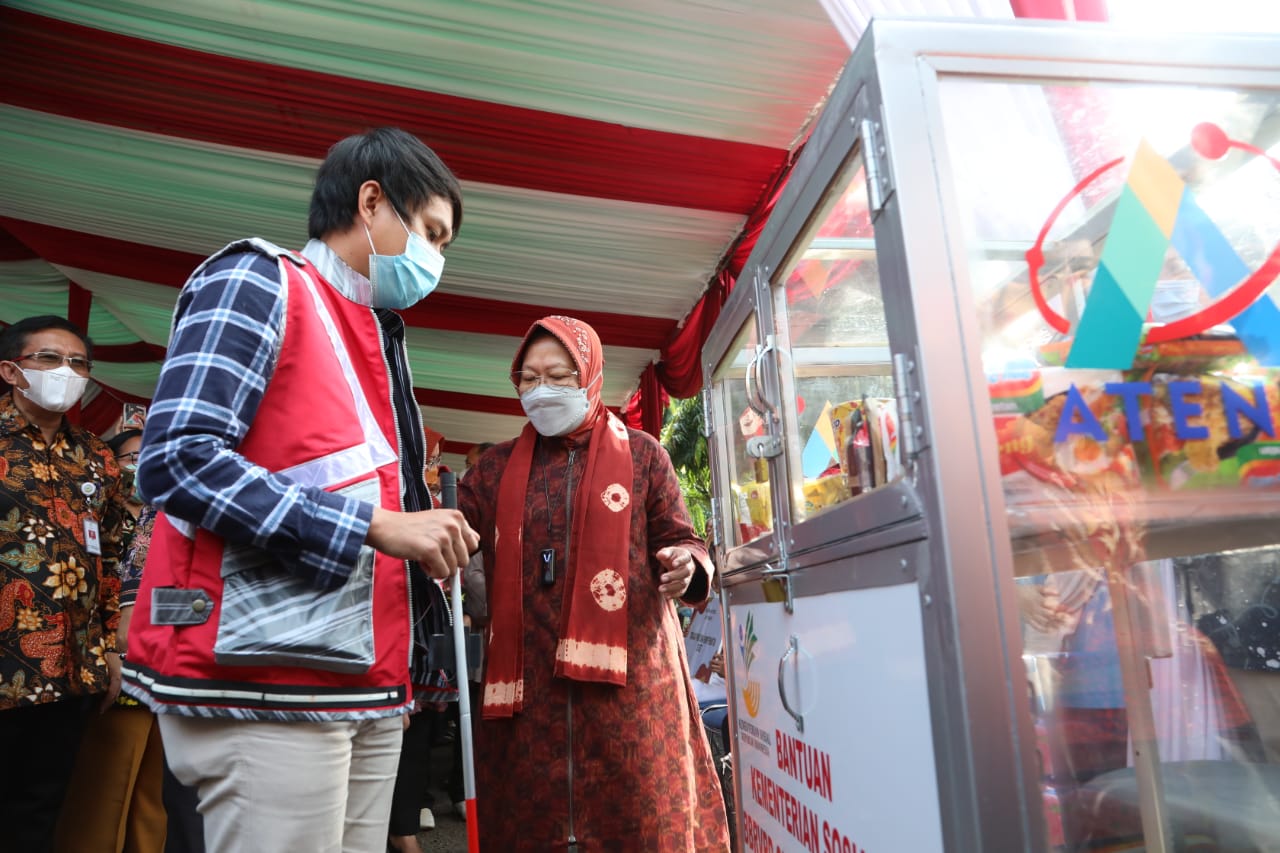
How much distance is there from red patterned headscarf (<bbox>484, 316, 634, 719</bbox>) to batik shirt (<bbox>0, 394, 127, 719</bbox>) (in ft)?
4.08

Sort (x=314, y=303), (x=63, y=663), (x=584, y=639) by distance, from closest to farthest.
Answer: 1. (x=314, y=303)
2. (x=584, y=639)
3. (x=63, y=663)

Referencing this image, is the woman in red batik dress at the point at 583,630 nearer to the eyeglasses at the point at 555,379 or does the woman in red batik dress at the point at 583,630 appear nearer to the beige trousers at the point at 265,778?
the eyeglasses at the point at 555,379

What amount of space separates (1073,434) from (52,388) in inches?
110

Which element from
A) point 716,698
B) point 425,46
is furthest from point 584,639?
point 425,46

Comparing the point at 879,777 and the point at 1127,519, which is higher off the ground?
the point at 1127,519

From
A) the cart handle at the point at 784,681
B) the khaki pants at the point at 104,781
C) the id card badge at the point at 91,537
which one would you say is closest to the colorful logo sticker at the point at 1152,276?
the cart handle at the point at 784,681

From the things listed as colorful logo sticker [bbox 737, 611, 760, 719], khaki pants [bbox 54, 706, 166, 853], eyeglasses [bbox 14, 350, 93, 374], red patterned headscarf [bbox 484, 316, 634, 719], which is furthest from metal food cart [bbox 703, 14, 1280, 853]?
khaki pants [bbox 54, 706, 166, 853]

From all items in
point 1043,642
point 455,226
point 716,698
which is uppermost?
point 455,226

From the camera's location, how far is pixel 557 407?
2.41 meters

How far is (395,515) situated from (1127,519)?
93cm

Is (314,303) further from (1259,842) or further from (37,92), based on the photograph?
(37,92)

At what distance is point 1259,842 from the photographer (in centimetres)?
105

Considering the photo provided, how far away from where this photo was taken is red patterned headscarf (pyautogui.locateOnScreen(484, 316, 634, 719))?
2.18 meters

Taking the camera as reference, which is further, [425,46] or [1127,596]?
[425,46]
